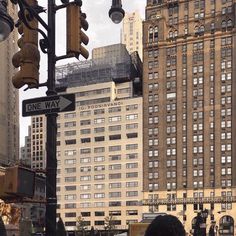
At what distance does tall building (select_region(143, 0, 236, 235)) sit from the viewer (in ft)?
431

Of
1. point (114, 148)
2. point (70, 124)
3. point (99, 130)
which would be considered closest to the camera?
point (114, 148)

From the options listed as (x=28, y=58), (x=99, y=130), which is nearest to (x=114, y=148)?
(x=99, y=130)

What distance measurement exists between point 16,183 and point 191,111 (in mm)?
132233

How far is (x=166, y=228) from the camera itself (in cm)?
632

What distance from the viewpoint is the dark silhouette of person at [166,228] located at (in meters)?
6.32

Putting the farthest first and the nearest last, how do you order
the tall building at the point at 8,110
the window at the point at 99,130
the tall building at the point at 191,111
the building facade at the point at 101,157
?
the tall building at the point at 8,110 < the window at the point at 99,130 < the building facade at the point at 101,157 < the tall building at the point at 191,111

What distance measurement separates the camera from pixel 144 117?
14375 centimetres

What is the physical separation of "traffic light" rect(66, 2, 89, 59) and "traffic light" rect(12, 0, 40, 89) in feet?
1.70

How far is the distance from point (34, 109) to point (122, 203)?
138 m

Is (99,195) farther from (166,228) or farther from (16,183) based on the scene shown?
(166,228)

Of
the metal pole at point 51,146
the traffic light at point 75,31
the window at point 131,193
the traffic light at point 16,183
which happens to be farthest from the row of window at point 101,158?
the traffic light at point 16,183

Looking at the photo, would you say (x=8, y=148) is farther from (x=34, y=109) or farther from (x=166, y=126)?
(x=34, y=109)

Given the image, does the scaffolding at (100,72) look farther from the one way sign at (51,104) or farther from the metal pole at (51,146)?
the one way sign at (51,104)

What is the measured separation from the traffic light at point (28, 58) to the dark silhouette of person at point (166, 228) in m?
3.21
